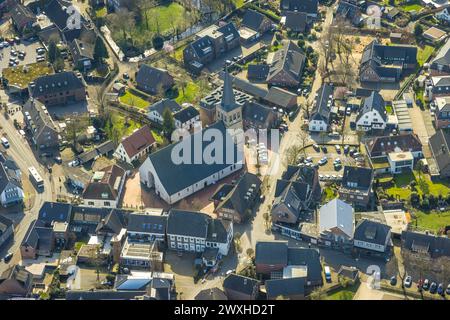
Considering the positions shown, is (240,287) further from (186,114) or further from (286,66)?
(286,66)

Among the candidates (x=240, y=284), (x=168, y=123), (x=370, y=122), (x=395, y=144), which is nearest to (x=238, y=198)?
(x=240, y=284)

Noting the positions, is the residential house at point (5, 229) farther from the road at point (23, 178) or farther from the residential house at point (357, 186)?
the residential house at point (357, 186)

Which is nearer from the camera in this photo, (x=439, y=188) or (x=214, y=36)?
(x=439, y=188)

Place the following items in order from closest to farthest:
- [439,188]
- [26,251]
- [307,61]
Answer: [26,251] → [439,188] → [307,61]

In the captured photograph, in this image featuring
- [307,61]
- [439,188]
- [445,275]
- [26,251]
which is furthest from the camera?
[307,61]

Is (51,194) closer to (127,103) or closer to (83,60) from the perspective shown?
(127,103)

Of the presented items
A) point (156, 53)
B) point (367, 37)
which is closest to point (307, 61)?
point (367, 37)

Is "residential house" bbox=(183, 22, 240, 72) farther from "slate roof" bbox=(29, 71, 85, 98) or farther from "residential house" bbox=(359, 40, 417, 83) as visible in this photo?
"residential house" bbox=(359, 40, 417, 83)
